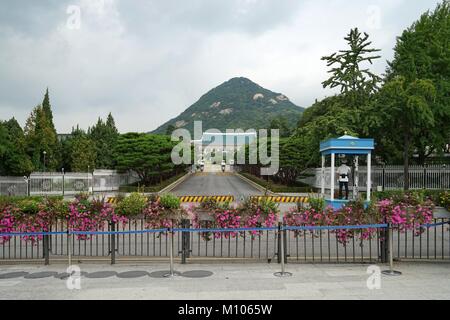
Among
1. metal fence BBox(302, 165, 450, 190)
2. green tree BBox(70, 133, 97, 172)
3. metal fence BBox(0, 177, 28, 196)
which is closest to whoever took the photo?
metal fence BBox(302, 165, 450, 190)

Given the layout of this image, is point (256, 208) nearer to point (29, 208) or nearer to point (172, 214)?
point (172, 214)

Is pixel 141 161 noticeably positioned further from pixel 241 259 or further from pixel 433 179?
pixel 241 259

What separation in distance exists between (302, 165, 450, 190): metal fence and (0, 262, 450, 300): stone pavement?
26773 millimetres

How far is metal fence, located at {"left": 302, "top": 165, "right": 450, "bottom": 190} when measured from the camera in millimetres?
33156

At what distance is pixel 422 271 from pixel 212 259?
4707mm

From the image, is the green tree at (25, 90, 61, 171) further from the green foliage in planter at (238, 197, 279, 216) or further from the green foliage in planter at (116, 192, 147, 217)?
the green foliage in planter at (238, 197, 279, 216)

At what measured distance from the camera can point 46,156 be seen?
6062 centimetres

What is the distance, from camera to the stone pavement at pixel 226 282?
22.6 feet

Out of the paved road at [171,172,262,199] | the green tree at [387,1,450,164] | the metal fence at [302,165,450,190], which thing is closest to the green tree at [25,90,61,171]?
the paved road at [171,172,262,199]

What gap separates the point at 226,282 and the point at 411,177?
30.6m
